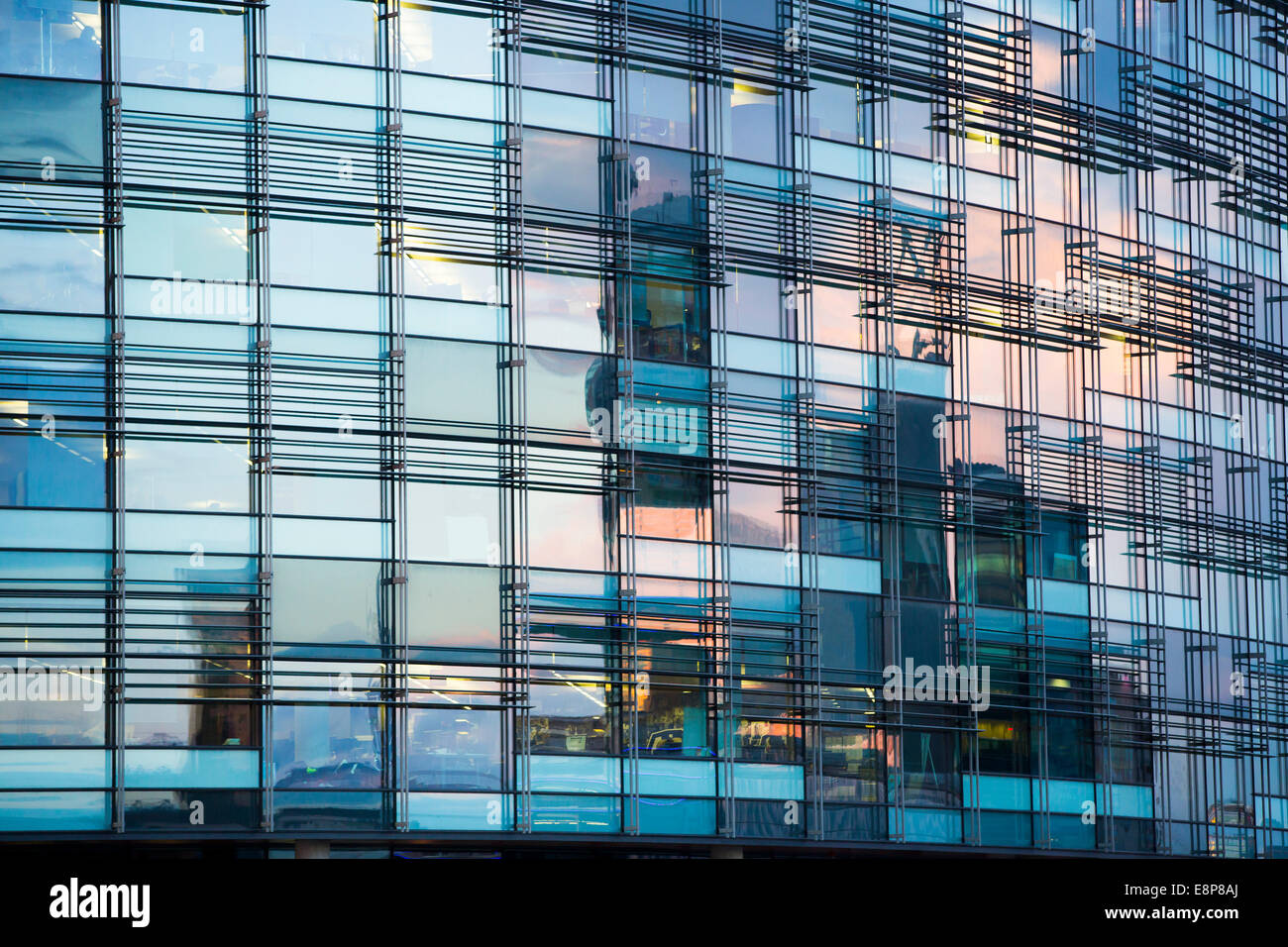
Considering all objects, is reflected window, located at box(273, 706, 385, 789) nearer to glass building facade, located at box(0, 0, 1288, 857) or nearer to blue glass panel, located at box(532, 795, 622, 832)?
glass building facade, located at box(0, 0, 1288, 857)

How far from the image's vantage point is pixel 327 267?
3003 centimetres

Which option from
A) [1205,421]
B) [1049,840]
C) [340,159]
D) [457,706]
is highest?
[340,159]

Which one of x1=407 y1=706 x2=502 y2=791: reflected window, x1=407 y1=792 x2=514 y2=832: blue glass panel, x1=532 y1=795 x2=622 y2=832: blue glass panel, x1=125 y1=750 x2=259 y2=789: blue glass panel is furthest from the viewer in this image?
x1=532 y1=795 x2=622 y2=832: blue glass panel

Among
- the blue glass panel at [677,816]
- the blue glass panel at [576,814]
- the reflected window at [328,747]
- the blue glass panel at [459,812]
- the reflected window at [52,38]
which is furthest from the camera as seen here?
the blue glass panel at [677,816]

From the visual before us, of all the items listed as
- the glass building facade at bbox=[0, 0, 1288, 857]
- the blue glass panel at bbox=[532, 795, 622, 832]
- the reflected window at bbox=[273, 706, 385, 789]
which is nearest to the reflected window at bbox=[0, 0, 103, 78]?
the glass building facade at bbox=[0, 0, 1288, 857]

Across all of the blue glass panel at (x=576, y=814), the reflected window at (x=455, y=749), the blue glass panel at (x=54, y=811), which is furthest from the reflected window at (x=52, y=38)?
the blue glass panel at (x=576, y=814)

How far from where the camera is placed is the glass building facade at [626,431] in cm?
2858

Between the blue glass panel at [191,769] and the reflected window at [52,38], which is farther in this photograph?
the reflected window at [52,38]

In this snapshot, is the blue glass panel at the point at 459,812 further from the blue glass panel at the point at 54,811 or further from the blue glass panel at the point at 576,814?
the blue glass panel at the point at 54,811

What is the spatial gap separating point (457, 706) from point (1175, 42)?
21.9 metres

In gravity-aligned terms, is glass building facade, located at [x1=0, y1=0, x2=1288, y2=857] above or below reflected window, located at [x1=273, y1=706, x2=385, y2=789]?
above

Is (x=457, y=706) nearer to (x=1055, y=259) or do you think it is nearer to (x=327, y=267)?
(x=327, y=267)

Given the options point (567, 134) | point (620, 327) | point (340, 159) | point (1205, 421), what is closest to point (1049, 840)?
point (1205, 421)

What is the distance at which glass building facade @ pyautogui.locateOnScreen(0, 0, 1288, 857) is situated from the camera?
28.6 meters
